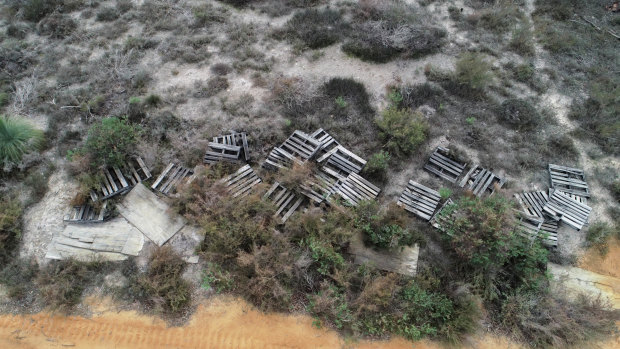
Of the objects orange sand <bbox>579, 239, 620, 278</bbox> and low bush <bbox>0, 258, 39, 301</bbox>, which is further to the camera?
orange sand <bbox>579, 239, 620, 278</bbox>

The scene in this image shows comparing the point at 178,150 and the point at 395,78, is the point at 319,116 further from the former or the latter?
the point at 178,150

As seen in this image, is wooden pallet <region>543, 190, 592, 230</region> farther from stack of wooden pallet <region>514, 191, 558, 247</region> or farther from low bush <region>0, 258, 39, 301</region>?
low bush <region>0, 258, 39, 301</region>

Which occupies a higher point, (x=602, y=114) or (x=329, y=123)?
(x=329, y=123)

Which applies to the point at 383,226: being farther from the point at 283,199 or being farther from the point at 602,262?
the point at 602,262

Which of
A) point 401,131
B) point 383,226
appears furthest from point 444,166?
point 383,226

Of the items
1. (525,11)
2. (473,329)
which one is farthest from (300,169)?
(525,11)

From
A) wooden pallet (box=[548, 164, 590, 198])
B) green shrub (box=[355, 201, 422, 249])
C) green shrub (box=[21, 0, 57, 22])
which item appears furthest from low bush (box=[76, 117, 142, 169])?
wooden pallet (box=[548, 164, 590, 198])

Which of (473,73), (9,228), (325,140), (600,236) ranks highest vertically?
(473,73)
